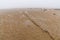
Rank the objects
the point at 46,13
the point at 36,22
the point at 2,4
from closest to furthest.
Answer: the point at 36,22 < the point at 46,13 < the point at 2,4

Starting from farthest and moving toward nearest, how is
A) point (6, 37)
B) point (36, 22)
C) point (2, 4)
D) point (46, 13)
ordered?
point (2, 4) < point (46, 13) < point (36, 22) < point (6, 37)

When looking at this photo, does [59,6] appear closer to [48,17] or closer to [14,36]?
[48,17]

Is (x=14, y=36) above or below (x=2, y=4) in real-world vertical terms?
below

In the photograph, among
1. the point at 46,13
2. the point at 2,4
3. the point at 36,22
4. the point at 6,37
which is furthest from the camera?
the point at 2,4

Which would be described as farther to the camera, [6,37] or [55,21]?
[55,21]

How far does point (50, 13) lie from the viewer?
105cm

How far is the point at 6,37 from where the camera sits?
2.69 ft

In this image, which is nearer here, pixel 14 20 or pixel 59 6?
pixel 14 20

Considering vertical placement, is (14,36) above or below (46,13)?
below

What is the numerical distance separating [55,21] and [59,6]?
441mm

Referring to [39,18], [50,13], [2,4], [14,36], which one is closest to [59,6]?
[50,13]

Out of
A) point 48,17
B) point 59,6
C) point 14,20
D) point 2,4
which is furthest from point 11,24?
point 59,6

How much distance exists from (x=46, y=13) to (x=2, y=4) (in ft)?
1.61

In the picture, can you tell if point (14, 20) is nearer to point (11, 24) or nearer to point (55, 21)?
point (11, 24)
